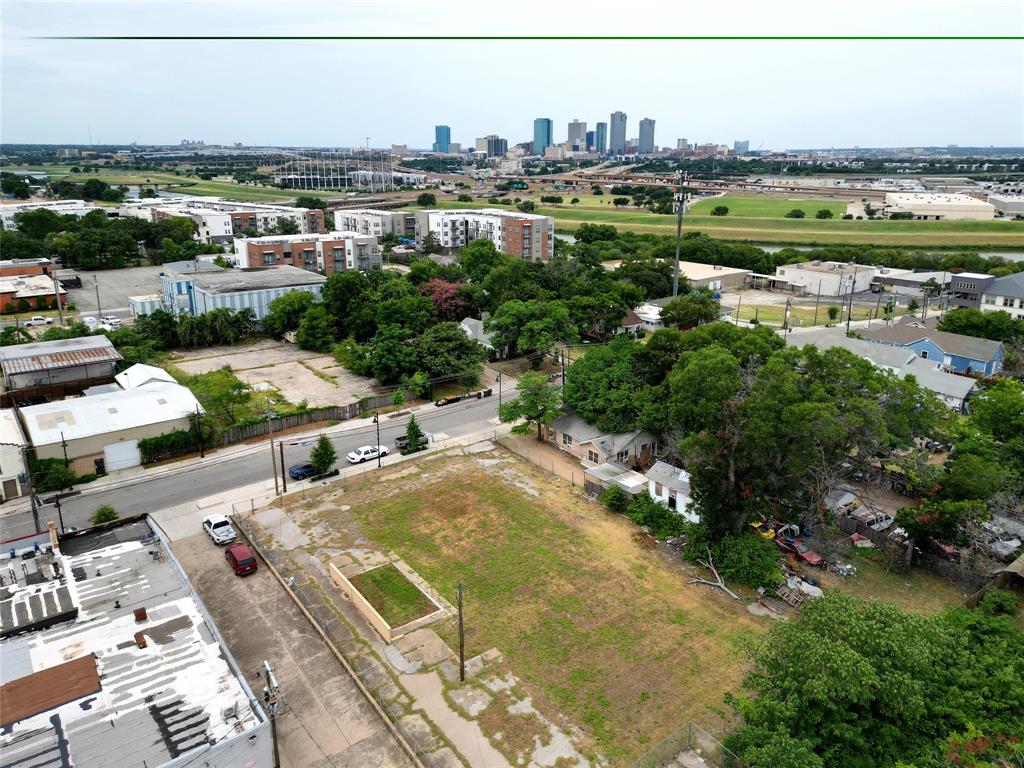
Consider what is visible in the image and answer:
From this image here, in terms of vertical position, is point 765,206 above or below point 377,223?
above

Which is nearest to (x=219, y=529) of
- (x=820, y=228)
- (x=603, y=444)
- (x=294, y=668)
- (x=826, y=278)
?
(x=294, y=668)

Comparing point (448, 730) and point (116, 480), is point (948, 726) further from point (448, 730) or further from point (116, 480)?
point (116, 480)

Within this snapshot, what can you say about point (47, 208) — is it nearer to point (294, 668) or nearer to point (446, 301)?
point (446, 301)

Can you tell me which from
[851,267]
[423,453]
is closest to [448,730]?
[423,453]

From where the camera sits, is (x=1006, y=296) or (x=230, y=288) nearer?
(x=230, y=288)

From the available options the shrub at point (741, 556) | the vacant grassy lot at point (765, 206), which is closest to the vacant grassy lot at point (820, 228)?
the vacant grassy lot at point (765, 206)
